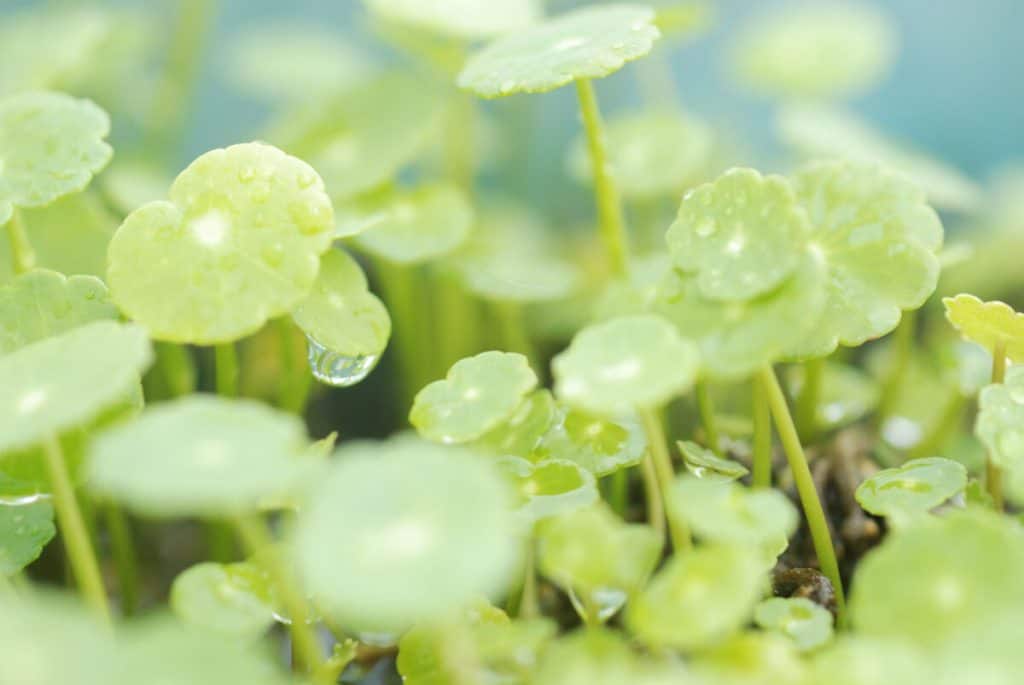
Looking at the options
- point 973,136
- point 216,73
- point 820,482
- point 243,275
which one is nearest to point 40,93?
point 243,275

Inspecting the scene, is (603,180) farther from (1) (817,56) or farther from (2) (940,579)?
(1) (817,56)

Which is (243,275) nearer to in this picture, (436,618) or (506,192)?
(436,618)

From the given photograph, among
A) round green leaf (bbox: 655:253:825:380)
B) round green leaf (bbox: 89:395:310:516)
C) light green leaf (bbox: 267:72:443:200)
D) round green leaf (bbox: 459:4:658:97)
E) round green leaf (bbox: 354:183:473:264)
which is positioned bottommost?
round green leaf (bbox: 354:183:473:264)

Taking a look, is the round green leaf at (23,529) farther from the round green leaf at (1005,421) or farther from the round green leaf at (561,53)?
the round green leaf at (1005,421)

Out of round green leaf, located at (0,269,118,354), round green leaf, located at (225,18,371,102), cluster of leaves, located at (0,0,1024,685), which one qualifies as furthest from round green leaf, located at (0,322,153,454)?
round green leaf, located at (225,18,371,102)

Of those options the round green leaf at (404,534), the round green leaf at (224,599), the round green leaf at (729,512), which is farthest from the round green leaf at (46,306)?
the round green leaf at (729,512)

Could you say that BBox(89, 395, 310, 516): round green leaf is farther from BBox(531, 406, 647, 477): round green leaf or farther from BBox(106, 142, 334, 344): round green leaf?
BBox(531, 406, 647, 477): round green leaf
